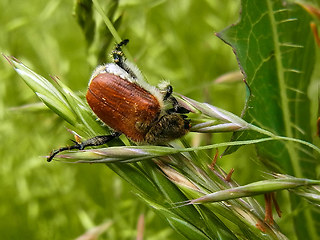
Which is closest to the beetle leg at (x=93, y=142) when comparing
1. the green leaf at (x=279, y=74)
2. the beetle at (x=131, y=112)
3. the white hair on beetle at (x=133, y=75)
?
the beetle at (x=131, y=112)

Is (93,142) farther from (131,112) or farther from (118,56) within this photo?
(118,56)

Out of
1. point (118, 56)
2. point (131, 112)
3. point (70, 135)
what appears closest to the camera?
point (131, 112)

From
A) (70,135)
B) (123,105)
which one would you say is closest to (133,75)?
(123,105)

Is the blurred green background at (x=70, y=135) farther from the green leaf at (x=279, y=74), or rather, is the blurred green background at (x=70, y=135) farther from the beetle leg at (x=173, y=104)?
the beetle leg at (x=173, y=104)

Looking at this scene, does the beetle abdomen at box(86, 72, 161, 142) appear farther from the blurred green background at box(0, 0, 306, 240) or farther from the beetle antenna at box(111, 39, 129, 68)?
the blurred green background at box(0, 0, 306, 240)

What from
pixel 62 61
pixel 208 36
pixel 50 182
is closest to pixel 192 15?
pixel 208 36

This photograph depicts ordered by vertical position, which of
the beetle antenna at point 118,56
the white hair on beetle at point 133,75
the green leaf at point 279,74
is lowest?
the green leaf at point 279,74

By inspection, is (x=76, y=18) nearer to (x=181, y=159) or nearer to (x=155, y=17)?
(x=181, y=159)
